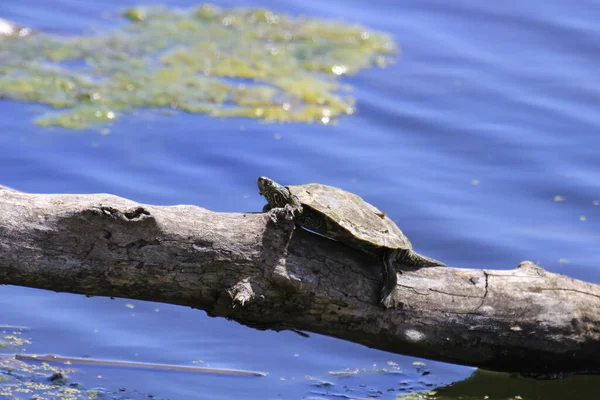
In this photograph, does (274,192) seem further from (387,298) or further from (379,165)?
(379,165)

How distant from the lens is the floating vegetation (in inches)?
309

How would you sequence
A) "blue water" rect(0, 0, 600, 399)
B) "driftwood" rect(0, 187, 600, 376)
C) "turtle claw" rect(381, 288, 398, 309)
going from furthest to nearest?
1. "blue water" rect(0, 0, 600, 399)
2. "turtle claw" rect(381, 288, 398, 309)
3. "driftwood" rect(0, 187, 600, 376)

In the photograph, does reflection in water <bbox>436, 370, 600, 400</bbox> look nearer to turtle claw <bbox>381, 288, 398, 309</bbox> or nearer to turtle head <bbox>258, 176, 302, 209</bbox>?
turtle claw <bbox>381, 288, 398, 309</bbox>

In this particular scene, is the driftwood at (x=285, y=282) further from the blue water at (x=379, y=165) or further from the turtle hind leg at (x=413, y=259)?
the blue water at (x=379, y=165)

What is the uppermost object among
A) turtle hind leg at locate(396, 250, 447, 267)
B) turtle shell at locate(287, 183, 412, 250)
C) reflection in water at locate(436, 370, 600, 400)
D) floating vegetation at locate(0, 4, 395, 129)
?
floating vegetation at locate(0, 4, 395, 129)

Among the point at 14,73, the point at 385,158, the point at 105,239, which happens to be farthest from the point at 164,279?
the point at 14,73

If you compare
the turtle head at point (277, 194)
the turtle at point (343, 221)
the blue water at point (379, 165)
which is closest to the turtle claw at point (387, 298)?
the turtle at point (343, 221)

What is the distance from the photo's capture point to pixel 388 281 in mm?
3707

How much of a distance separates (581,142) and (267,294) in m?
4.68

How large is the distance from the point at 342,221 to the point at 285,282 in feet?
1.06

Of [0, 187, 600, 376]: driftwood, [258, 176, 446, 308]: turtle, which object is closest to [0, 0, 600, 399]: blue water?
[0, 187, 600, 376]: driftwood

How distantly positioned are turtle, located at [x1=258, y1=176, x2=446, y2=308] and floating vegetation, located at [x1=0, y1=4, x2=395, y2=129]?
4.09 meters

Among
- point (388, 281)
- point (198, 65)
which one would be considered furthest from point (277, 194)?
point (198, 65)

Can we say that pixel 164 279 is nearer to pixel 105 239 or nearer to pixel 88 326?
pixel 105 239
